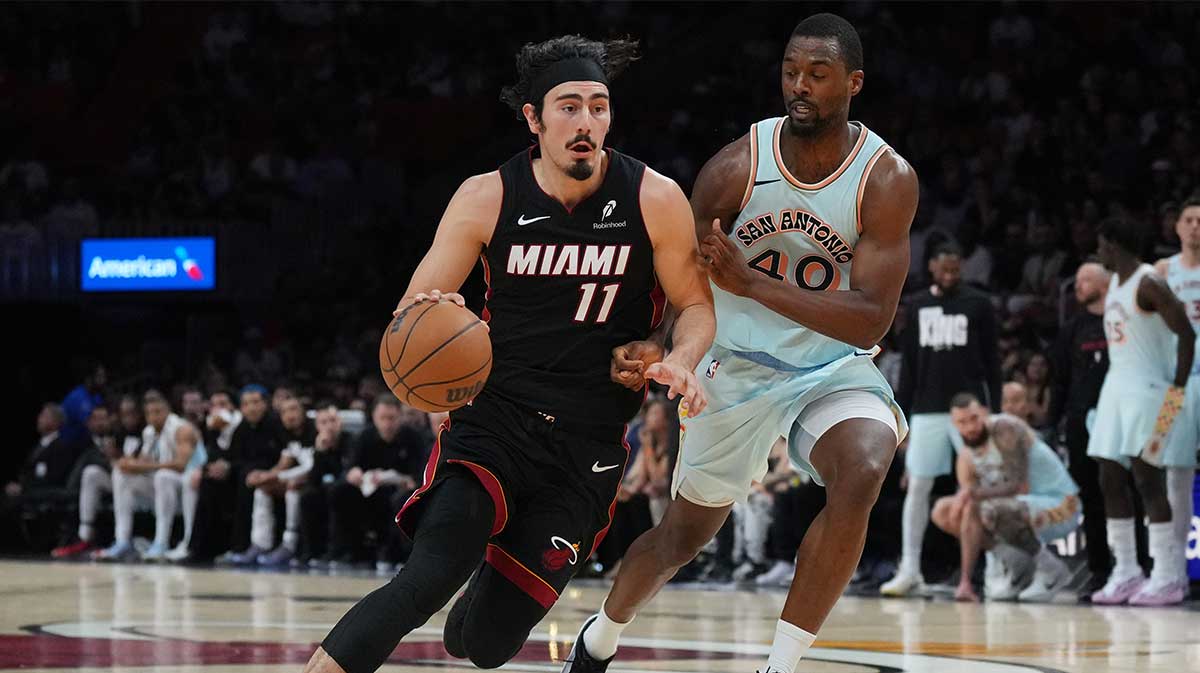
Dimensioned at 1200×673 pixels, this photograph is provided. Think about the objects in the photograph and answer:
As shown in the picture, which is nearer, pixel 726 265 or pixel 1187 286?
pixel 726 265

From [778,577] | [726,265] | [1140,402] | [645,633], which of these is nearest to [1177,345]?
[1140,402]

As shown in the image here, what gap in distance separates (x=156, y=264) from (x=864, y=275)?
539 inches

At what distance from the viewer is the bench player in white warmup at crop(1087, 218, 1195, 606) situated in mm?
9453

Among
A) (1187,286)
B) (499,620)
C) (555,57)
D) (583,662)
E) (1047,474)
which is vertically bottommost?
(583,662)

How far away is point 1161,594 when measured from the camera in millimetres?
9477

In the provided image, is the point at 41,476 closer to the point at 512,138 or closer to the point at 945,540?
the point at 512,138

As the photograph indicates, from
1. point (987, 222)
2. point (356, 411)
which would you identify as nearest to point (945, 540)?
point (987, 222)

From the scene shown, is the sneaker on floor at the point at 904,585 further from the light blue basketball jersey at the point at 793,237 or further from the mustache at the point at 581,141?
the mustache at the point at 581,141

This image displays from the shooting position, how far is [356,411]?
14.3 metres

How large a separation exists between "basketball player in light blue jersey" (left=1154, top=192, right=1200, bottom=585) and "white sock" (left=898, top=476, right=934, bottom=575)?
1.48 meters

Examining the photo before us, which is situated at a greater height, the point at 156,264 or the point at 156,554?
the point at 156,264

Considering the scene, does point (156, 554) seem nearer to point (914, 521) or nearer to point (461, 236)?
point (914, 521)

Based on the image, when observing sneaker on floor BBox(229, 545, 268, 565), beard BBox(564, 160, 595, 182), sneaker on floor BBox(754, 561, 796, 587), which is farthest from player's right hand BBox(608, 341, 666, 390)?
sneaker on floor BBox(229, 545, 268, 565)

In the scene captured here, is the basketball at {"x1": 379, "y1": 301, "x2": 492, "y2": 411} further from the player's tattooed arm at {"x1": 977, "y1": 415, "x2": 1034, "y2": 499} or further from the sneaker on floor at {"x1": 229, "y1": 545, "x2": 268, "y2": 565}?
the sneaker on floor at {"x1": 229, "y1": 545, "x2": 268, "y2": 565}
